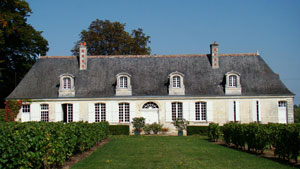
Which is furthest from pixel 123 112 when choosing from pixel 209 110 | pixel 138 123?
pixel 209 110

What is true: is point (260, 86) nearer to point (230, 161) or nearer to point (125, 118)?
point (125, 118)

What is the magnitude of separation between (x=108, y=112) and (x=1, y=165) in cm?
1705

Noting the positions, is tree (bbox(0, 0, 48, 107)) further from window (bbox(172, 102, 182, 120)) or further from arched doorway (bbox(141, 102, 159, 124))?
window (bbox(172, 102, 182, 120))

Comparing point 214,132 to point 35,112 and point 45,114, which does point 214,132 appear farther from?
point 35,112

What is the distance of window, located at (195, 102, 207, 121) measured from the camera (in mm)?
24688

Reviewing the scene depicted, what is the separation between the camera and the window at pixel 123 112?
81.5 feet

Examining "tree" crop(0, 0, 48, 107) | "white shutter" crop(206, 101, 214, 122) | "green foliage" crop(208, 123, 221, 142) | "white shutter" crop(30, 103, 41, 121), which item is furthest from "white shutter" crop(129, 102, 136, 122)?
"tree" crop(0, 0, 48, 107)

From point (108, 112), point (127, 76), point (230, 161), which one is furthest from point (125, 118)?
point (230, 161)

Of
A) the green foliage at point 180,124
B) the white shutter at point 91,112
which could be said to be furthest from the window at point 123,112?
the green foliage at point 180,124

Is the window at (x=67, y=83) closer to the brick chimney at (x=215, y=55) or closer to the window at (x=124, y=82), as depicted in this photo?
the window at (x=124, y=82)

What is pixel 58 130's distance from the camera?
10.6m

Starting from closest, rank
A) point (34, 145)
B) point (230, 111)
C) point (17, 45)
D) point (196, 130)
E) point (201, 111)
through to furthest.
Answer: point (34, 145) → point (196, 130) → point (230, 111) → point (201, 111) → point (17, 45)

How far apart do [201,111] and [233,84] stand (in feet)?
9.22

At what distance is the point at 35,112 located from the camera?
24.8 metres
